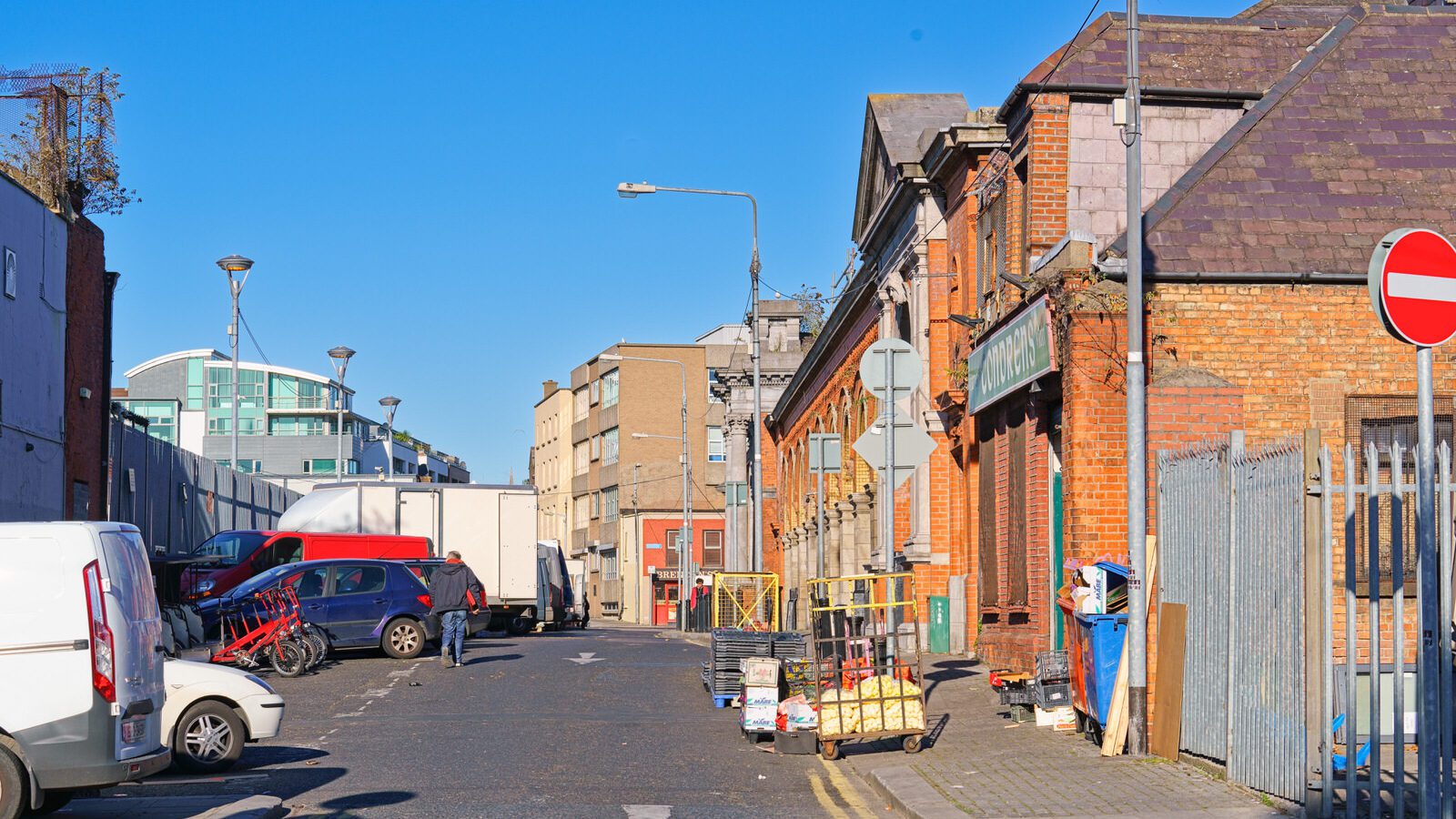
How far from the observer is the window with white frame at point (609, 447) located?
317ft

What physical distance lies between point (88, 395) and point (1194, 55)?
19146 mm

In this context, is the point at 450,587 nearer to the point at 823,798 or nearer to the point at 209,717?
the point at 209,717

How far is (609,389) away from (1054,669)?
84.2 m

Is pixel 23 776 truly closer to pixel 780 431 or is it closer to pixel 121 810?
pixel 121 810

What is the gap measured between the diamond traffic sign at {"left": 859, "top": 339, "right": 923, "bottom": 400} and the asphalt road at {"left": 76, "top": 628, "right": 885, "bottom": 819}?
3.64 m

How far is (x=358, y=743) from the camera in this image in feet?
49.9

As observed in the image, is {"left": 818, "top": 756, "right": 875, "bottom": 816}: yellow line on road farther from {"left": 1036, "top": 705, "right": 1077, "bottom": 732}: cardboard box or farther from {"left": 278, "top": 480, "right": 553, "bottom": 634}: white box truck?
{"left": 278, "top": 480, "right": 553, "bottom": 634}: white box truck

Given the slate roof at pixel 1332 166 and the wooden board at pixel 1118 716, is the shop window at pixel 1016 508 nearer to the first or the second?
the slate roof at pixel 1332 166

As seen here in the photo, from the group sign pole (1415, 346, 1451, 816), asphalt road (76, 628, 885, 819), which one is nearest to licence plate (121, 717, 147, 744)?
asphalt road (76, 628, 885, 819)

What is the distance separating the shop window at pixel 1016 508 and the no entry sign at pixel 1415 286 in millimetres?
10850

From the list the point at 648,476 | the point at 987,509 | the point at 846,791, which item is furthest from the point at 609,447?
the point at 846,791

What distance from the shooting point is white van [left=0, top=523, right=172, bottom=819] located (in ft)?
32.0

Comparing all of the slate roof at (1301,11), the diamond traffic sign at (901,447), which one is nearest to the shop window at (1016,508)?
the diamond traffic sign at (901,447)

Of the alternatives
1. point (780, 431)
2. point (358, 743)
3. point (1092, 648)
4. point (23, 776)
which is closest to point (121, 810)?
point (23, 776)
